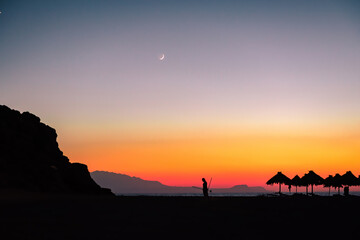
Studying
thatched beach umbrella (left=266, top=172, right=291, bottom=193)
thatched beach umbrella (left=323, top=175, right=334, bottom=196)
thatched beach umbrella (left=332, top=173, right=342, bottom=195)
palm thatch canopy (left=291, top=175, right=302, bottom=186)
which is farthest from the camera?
palm thatch canopy (left=291, top=175, right=302, bottom=186)

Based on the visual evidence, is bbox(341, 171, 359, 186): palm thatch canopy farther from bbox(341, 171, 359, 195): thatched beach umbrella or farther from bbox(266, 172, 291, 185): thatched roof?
bbox(266, 172, 291, 185): thatched roof

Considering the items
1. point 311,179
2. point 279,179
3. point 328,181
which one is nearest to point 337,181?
point 328,181

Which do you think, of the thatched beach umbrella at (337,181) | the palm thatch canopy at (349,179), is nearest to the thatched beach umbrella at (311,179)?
the thatched beach umbrella at (337,181)

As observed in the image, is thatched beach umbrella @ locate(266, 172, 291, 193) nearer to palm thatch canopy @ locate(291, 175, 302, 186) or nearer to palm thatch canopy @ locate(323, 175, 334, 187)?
palm thatch canopy @ locate(291, 175, 302, 186)

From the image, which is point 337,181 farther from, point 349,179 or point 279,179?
point 279,179

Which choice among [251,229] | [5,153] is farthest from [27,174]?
[251,229]

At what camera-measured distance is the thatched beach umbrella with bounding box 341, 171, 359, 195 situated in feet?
138

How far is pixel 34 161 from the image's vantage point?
4225 centimetres

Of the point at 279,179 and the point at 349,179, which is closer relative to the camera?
the point at 279,179

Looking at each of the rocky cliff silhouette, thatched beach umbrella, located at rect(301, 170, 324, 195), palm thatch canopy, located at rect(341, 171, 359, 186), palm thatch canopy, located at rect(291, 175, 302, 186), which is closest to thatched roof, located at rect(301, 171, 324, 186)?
thatched beach umbrella, located at rect(301, 170, 324, 195)

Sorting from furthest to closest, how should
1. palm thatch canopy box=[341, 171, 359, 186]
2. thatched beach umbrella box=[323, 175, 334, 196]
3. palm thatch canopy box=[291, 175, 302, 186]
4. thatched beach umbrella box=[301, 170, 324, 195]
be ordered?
1. palm thatch canopy box=[291, 175, 302, 186]
2. thatched beach umbrella box=[323, 175, 334, 196]
3. thatched beach umbrella box=[301, 170, 324, 195]
4. palm thatch canopy box=[341, 171, 359, 186]

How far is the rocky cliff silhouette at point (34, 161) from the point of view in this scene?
1459 inches

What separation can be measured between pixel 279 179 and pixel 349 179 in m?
7.89

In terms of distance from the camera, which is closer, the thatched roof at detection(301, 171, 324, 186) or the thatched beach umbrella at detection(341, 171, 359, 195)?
the thatched beach umbrella at detection(341, 171, 359, 195)
